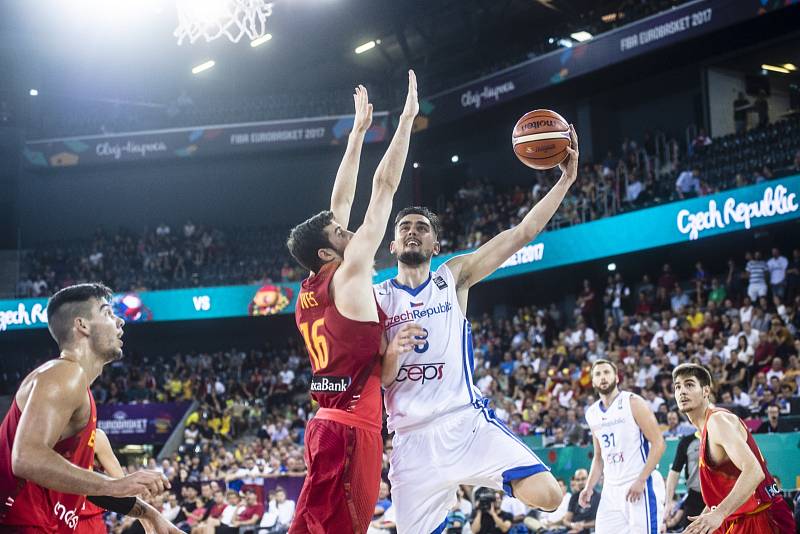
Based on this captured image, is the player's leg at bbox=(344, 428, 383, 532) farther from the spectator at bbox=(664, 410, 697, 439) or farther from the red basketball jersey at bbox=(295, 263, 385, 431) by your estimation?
Result: the spectator at bbox=(664, 410, 697, 439)

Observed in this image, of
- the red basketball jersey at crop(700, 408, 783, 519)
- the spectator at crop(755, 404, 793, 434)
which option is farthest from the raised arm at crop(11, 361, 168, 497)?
the spectator at crop(755, 404, 793, 434)

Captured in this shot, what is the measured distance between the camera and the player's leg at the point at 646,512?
735 centimetres

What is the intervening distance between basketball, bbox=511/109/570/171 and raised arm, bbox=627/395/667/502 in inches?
113

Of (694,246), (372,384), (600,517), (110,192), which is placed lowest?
(600,517)

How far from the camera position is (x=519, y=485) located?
4738 millimetres

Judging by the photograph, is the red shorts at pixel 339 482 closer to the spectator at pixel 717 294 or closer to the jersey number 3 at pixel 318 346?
the jersey number 3 at pixel 318 346

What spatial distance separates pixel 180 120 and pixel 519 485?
26779mm

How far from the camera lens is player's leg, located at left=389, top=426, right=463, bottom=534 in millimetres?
4871

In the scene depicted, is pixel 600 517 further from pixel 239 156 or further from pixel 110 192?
pixel 110 192

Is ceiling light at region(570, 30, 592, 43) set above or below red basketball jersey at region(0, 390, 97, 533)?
above

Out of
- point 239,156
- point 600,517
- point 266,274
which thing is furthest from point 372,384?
point 239,156

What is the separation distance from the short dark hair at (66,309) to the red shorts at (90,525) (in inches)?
39.1

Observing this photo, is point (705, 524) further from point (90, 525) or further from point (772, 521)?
point (90, 525)

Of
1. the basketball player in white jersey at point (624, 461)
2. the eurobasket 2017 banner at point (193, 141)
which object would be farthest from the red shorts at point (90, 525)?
the eurobasket 2017 banner at point (193, 141)
